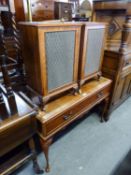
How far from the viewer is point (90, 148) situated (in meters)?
1.58

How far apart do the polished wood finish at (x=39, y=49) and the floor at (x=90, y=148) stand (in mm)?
768

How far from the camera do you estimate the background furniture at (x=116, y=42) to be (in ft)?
5.07

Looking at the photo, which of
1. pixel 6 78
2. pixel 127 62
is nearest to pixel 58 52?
pixel 6 78

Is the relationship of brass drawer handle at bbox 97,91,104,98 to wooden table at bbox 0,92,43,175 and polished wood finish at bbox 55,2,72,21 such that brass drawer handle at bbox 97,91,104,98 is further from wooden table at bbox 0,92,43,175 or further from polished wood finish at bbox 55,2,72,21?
polished wood finish at bbox 55,2,72,21

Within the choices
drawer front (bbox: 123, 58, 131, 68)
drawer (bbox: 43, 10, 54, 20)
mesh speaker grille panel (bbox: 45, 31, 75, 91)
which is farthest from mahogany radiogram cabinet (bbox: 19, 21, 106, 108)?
drawer (bbox: 43, 10, 54, 20)

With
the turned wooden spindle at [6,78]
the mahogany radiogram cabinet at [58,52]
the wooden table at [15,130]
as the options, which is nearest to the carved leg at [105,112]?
the mahogany radiogram cabinet at [58,52]

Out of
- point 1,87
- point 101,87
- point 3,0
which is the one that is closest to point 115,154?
point 101,87

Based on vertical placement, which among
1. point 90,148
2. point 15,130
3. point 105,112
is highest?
point 15,130

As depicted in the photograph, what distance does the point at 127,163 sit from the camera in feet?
4.33

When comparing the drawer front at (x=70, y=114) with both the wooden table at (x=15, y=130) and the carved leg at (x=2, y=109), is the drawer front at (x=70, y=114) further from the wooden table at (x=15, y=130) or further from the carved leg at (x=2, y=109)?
the carved leg at (x=2, y=109)

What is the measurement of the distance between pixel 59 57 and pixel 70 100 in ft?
1.37

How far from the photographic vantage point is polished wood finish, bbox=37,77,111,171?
3.59 ft

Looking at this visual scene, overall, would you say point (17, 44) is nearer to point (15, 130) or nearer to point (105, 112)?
point (15, 130)

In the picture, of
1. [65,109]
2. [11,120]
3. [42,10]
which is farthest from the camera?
[42,10]
